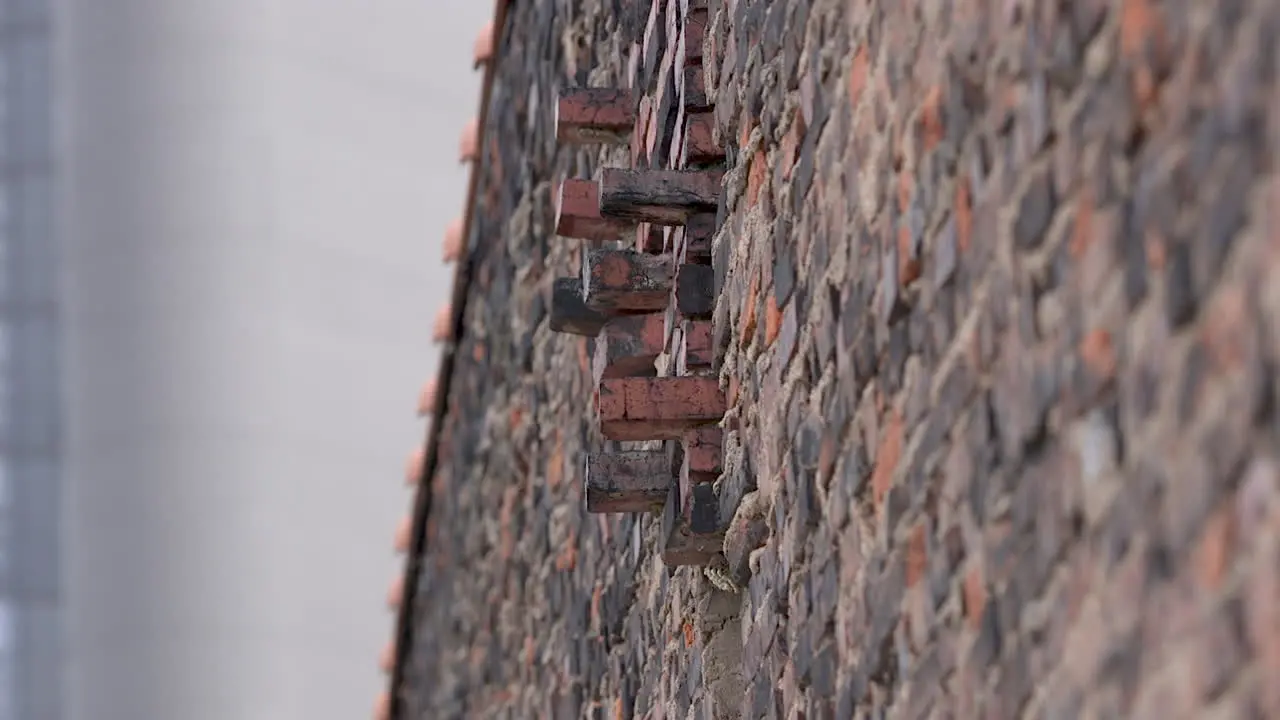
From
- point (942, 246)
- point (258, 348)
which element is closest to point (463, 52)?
point (258, 348)

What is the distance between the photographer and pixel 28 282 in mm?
16750

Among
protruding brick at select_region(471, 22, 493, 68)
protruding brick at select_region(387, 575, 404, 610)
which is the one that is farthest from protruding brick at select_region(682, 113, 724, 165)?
protruding brick at select_region(387, 575, 404, 610)

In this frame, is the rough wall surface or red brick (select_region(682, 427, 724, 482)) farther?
red brick (select_region(682, 427, 724, 482))

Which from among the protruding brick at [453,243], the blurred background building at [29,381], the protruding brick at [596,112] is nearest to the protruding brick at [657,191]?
the protruding brick at [596,112]

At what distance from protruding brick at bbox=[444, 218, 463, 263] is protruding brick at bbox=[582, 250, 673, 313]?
2.67 metres

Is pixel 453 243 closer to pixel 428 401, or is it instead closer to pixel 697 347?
pixel 428 401

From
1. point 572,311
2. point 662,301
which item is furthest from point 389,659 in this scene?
point 662,301

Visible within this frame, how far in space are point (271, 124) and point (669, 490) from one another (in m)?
13.0

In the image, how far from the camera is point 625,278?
3.62m

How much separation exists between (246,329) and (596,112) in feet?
39.9

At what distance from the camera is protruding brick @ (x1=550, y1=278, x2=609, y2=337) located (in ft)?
12.7

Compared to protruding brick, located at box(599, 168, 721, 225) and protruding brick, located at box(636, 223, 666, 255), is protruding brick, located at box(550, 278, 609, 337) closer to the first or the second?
protruding brick, located at box(636, 223, 666, 255)

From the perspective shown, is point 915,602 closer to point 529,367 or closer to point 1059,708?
point 1059,708

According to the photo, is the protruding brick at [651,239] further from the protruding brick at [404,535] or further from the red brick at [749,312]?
the protruding brick at [404,535]
